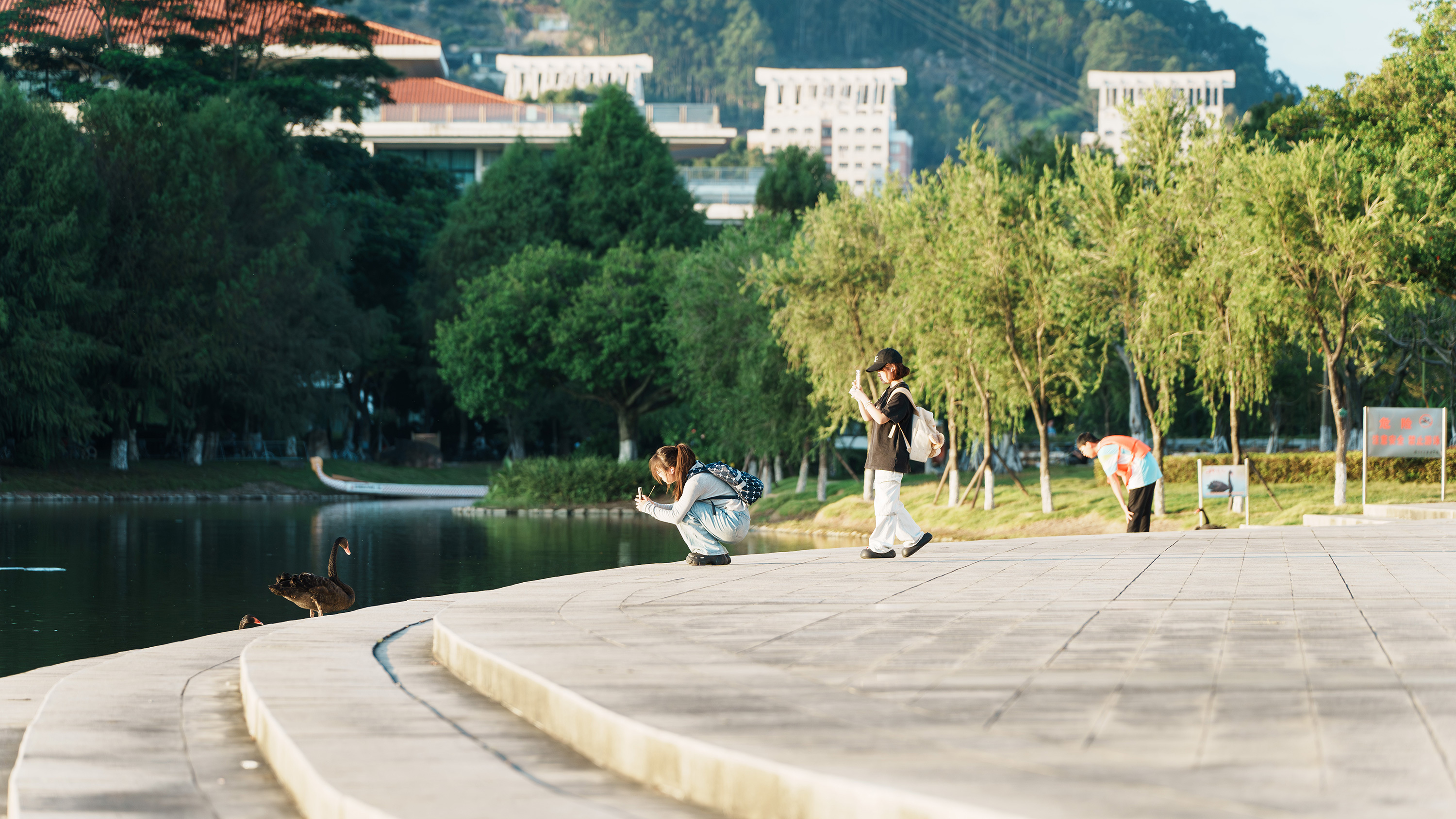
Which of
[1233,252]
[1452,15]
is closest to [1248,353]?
[1233,252]

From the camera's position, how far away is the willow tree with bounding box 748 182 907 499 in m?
37.1

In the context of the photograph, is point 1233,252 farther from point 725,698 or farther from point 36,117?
point 36,117

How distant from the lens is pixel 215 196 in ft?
167

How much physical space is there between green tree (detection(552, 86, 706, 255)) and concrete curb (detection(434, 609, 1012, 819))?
191 feet

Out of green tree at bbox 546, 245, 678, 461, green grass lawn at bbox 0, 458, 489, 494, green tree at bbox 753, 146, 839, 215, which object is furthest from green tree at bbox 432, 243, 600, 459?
green tree at bbox 753, 146, 839, 215

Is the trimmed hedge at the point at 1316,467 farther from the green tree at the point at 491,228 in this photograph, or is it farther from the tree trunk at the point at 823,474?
the green tree at the point at 491,228

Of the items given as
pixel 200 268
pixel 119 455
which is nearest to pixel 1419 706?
pixel 200 268

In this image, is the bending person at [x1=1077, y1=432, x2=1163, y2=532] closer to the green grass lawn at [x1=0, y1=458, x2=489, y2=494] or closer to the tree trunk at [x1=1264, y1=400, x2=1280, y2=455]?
the tree trunk at [x1=1264, y1=400, x2=1280, y2=455]

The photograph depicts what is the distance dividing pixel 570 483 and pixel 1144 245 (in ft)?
80.1

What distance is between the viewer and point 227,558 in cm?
2678

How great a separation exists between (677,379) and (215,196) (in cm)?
1783

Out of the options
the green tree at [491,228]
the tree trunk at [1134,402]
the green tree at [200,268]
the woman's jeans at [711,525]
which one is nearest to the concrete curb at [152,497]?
the green tree at [200,268]

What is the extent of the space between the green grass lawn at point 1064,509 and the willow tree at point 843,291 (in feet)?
7.36

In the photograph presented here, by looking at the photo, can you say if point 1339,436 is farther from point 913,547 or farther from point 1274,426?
point 1274,426
